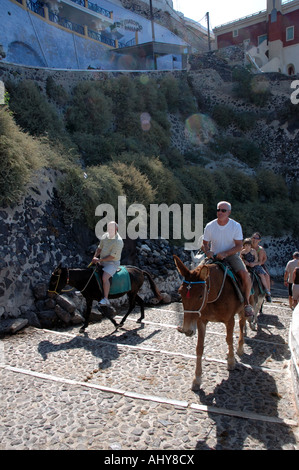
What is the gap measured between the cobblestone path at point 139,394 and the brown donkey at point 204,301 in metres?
0.48

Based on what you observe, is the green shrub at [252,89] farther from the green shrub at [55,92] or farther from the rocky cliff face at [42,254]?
the rocky cliff face at [42,254]

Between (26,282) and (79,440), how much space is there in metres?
5.05

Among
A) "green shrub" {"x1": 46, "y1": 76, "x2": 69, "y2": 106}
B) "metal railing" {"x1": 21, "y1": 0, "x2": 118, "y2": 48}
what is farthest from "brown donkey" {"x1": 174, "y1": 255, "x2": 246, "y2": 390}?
"metal railing" {"x1": 21, "y1": 0, "x2": 118, "y2": 48}

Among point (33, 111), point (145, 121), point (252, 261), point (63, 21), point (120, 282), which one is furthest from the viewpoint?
point (63, 21)

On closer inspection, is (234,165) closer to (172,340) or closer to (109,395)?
(172,340)

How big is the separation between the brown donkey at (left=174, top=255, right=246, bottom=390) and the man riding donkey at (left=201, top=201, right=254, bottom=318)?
297mm

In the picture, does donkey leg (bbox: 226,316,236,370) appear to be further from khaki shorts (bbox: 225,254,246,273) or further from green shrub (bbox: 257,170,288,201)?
green shrub (bbox: 257,170,288,201)

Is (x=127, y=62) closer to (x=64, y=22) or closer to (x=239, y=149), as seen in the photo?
(x=64, y=22)

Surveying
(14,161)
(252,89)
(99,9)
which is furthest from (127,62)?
(14,161)

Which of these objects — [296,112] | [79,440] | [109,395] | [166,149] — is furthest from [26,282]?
[296,112]

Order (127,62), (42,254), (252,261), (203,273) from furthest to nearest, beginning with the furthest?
(127,62), (42,254), (252,261), (203,273)

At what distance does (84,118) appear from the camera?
18.7 metres

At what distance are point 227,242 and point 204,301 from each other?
1452 mm

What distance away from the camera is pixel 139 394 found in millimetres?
4590
